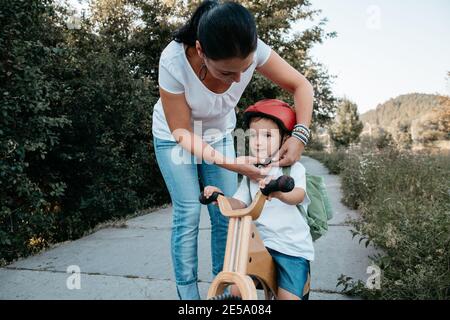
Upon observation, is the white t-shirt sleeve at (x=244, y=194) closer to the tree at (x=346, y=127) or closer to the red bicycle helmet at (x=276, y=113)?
the red bicycle helmet at (x=276, y=113)

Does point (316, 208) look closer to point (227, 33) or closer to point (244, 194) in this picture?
point (244, 194)

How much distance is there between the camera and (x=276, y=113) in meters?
2.03

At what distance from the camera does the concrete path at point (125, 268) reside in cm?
280

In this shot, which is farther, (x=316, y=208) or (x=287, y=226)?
(x=316, y=208)

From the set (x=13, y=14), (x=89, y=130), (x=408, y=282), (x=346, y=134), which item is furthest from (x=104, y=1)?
(x=346, y=134)

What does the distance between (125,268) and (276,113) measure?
1975 mm

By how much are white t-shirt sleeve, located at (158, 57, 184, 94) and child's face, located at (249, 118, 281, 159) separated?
425 mm

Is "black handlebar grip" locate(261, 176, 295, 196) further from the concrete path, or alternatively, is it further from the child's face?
the concrete path

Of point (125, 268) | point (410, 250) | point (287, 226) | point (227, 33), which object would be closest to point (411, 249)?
point (410, 250)

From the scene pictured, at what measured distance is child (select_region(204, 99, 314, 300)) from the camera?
1.90 m

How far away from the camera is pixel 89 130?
5.44 meters
